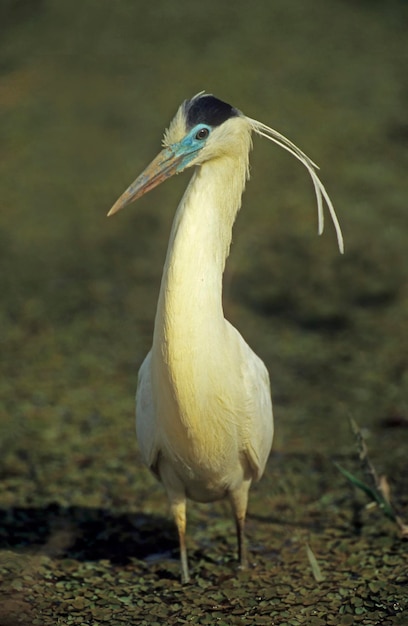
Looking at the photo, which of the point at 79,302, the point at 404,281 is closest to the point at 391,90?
the point at 404,281

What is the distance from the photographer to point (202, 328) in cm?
342

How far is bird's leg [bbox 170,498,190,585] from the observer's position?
3.99 metres

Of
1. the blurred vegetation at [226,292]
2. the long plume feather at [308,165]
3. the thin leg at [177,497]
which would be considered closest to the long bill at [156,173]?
the long plume feather at [308,165]

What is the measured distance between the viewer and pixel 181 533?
404 centimetres

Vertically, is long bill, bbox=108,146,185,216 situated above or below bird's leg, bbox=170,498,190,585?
above

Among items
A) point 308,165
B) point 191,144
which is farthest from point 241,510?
point 191,144

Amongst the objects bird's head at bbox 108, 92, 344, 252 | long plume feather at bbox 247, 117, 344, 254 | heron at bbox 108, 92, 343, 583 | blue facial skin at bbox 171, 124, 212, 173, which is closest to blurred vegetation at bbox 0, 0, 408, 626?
heron at bbox 108, 92, 343, 583

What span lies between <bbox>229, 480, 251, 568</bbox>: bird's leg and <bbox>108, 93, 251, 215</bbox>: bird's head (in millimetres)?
1414

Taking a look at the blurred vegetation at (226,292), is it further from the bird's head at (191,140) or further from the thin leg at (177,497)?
the bird's head at (191,140)

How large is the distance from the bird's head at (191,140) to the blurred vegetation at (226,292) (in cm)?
176

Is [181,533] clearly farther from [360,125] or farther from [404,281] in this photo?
[360,125]

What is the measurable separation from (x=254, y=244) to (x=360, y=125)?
242 cm

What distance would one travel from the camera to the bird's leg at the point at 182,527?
157 inches

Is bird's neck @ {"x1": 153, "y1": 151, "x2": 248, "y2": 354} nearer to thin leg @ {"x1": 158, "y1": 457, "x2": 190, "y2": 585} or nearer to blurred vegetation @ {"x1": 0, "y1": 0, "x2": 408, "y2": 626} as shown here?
thin leg @ {"x1": 158, "y1": 457, "x2": 190, "y2": 585}
